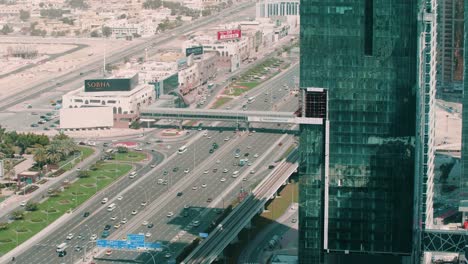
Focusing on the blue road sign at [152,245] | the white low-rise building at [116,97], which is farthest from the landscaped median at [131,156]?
the blue road sign at [152,245]

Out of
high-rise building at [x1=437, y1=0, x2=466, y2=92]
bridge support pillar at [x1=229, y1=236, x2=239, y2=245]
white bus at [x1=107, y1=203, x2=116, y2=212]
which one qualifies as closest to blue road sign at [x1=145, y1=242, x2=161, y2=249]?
bridge support pillar at [x1=229, y1=236, x2=239, y2=245]

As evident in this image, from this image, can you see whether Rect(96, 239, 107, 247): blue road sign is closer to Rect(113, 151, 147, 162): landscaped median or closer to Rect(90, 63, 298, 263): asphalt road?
Rect(90, 63, 298, 263): asphalt road

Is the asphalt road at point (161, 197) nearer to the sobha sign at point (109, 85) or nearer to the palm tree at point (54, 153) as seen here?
the palm tree at point (54, 153)

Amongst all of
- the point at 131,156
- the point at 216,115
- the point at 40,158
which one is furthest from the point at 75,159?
the point at 216,115

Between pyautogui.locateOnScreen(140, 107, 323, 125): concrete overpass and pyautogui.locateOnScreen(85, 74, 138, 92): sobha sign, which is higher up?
pyautogui.locateOnScreen(85, 74, 138, 92): sobha sign

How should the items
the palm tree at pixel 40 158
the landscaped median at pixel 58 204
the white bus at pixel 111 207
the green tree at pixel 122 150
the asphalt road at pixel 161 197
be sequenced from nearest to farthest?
the asphalt road at pixel 161 197, the landscaped median at pixel 58 204, the white bus at pixel 111 207, the palm tree at pixel 40 158, the green tree at pixel 122 150

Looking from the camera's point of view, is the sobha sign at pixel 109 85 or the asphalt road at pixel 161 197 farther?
the sobha sign at pixel 109 85

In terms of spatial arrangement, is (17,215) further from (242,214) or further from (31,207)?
(242,214)
